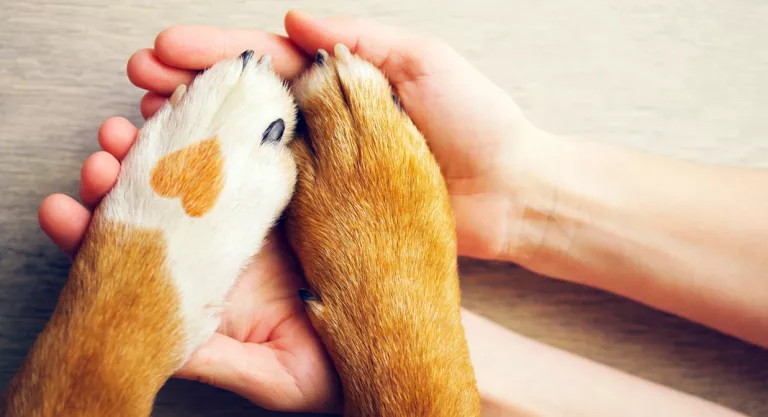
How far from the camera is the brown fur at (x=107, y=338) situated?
61 cm

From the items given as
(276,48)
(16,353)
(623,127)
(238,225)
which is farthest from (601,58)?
(16,353)

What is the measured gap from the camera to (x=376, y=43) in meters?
0.89

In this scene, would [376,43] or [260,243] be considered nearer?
[260,243]

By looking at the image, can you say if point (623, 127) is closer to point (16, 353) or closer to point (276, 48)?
point (276, 48)

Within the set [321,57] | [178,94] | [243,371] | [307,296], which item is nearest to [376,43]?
[321,57]

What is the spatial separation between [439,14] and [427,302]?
26.5 inches

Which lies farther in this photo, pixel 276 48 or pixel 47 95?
pixel 47 95

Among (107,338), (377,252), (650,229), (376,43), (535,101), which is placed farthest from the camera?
(535,101)

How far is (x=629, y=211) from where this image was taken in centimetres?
102

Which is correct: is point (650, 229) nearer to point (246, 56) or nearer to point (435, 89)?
point (435, 89)

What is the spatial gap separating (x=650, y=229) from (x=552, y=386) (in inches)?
13.8

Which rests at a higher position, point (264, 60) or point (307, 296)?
point (264, 60)

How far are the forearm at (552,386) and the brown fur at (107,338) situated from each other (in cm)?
54

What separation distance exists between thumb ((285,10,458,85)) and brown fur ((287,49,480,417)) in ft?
0.21
